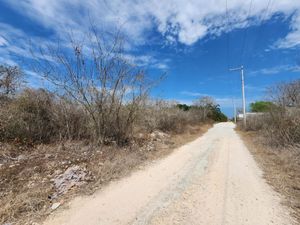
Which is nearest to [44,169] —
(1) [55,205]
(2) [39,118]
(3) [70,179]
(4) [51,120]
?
(3) [70,179]

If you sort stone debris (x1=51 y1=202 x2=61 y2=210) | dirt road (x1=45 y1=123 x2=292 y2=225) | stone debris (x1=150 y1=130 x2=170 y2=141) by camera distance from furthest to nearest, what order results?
→ 1. stone debris (x1=150 y1=130 x2=170 y2=141)
2. stone debris (x1=51 y1=202 x2=61 y2=210)
3. dirt road (x1=45 y1=123 x2=292 y2=225)

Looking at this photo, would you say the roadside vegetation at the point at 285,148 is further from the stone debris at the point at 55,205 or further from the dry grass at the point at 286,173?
the stone debris at the point at 55,205

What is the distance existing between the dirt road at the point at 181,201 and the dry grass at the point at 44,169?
428 mm

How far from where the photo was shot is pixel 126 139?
1117 cm

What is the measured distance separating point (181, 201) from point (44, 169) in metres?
3.89

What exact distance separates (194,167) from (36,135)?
20.8ft

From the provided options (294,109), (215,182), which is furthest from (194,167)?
(294,109)

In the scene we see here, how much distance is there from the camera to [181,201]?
4707 millimetres

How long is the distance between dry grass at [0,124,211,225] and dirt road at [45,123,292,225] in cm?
43

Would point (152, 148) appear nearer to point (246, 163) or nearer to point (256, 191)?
point (246, 163)

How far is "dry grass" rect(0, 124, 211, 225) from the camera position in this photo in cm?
425

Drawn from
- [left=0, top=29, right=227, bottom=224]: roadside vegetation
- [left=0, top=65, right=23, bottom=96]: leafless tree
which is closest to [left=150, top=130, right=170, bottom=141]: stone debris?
[left=0, top=29, right=227, bottom=224]: roadside vegetation

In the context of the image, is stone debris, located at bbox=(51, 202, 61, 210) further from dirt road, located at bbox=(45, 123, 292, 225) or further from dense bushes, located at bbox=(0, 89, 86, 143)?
dense bushes, located at bbox=(0, 89, 86, 143)

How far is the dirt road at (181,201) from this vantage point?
3934 mm
